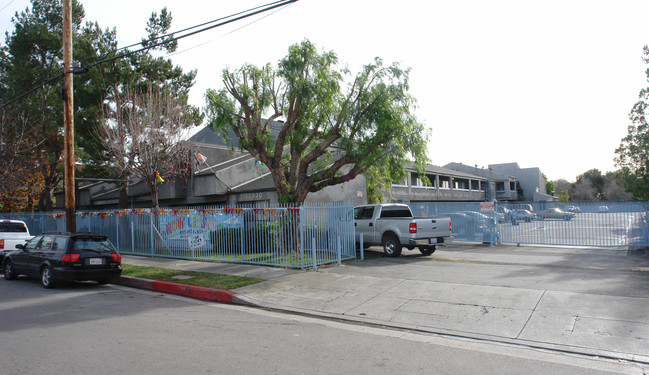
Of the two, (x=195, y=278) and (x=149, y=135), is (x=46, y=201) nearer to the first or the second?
(x=149, y=135)

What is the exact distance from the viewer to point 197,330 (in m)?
7.00

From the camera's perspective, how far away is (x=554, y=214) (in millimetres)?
17469

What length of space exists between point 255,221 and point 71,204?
6.12 metres

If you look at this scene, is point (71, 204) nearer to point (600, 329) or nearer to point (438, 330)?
point (438, 330)

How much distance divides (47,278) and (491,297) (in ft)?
34.6

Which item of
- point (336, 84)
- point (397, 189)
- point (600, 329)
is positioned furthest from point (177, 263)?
point (397, 189)

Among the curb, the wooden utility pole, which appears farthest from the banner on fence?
the curb

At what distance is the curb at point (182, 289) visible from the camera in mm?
9805

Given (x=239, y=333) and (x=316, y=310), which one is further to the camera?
(x=316, y=310)

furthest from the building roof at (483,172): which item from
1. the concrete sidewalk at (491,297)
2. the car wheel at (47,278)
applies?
the car wheel at (47,278)

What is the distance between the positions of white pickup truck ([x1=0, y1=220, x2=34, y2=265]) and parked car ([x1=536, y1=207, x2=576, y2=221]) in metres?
19.0

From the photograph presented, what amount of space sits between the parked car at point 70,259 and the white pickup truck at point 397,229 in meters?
8.35

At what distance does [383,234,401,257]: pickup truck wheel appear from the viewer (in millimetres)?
15211

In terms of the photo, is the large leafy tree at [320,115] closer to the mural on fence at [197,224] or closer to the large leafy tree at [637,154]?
the mural on fence at [197,224]
